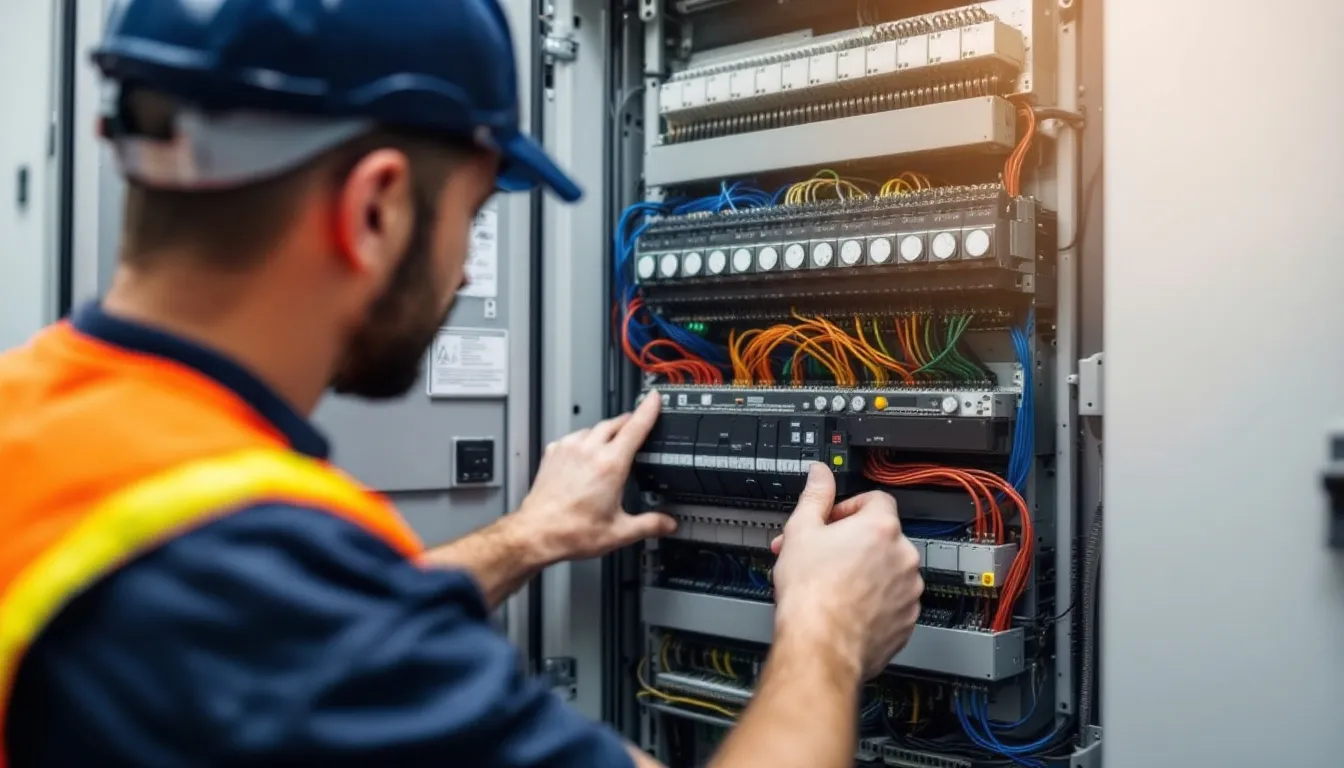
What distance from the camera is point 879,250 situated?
1780 millimetres

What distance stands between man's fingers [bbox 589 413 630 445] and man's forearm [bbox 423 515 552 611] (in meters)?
0.25

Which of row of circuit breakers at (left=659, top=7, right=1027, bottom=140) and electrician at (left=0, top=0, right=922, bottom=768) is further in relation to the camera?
row of circuit breakers at (left=659, top=7, right=1027, bottom=140)

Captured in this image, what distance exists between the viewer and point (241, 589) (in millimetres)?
609

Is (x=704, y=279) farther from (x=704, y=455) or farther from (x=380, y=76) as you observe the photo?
(x=380, y=76)

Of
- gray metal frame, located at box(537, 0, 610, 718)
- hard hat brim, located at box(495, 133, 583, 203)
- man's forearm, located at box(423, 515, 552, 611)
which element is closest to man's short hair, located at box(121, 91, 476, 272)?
hard hat brim, located at box(495, 133, 583, 203)

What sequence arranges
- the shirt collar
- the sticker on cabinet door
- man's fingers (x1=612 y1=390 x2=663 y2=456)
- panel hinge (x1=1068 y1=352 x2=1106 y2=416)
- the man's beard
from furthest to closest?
the sticker on cabinet door, man's fingers (x1=612 y1=390 x2=663 y2=456), panel hinge (x1=1068 y1=352 x2=1106 y2=416), the man's beard, the shirt collar

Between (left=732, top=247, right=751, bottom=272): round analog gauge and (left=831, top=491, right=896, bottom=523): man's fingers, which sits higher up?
(left=732, top=247, right=751, bottom=272): round analog gauge

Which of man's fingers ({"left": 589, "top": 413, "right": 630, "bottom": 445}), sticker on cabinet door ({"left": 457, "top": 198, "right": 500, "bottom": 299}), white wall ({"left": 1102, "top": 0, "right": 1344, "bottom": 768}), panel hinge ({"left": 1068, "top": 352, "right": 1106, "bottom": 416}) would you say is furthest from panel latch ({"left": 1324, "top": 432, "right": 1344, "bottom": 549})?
sticker on cabinet door ({"left": 457, "top": 198, "right": 500, "bottom": 299})

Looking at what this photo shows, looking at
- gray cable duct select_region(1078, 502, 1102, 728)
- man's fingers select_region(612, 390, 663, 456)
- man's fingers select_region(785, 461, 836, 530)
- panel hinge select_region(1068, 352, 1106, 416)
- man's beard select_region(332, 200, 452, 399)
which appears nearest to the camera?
man's beard select_region(332, 200, 452, 399)

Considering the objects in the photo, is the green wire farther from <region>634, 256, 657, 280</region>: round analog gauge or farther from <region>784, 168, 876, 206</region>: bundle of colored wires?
<region>634, 256, 657, 280</region>: round analog gauge

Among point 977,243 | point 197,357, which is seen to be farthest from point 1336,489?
point 197,357

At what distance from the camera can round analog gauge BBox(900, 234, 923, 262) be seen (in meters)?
1.73

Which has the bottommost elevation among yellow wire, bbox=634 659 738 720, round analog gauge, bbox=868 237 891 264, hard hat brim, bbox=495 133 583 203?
yellow wire, bbox=634 659 738 720

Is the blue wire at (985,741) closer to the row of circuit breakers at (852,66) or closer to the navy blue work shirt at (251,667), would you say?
the row of circuit breakers at (852,66)
